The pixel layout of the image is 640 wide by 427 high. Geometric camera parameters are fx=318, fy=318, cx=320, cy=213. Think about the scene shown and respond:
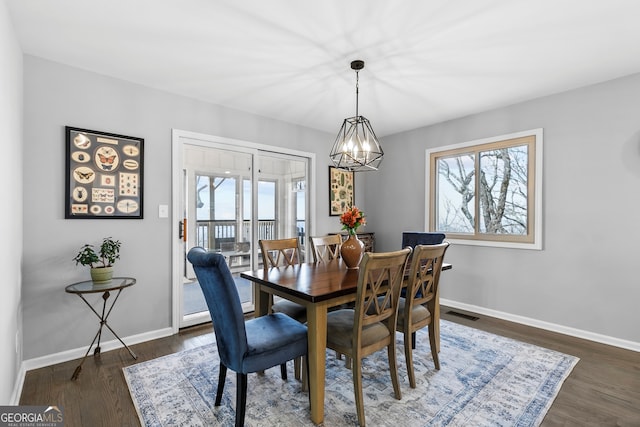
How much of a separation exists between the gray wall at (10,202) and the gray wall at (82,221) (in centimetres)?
19

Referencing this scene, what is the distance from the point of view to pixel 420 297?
7.85 ft

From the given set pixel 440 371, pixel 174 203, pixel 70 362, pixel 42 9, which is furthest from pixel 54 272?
pixel 440 371

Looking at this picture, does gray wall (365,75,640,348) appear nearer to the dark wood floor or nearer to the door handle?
the dark wood floor

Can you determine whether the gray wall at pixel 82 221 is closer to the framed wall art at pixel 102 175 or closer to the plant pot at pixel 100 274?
the framed wall art at pixel 102 175

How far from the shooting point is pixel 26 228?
2521 millimetres

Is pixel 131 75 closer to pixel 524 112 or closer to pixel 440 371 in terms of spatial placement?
pixel 440 371

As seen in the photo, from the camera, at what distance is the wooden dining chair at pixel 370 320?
1.85m

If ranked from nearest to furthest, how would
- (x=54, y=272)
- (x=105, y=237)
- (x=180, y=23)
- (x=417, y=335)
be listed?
(x=180, y=23) → (x=54, y=272) → (x=105, y=237) → (x=417, y=335)

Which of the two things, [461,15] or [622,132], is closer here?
[461,15]

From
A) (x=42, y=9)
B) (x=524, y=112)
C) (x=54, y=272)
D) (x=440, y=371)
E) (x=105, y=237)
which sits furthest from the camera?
(x=524, y=112)

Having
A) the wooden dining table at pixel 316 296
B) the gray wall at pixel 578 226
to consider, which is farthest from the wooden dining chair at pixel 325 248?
the gray wall at pixel 578 226

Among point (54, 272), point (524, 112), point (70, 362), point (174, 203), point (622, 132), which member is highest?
point (524, 112)

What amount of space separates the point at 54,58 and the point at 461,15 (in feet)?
10.3

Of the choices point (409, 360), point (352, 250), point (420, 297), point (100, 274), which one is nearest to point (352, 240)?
point (352, 250)
